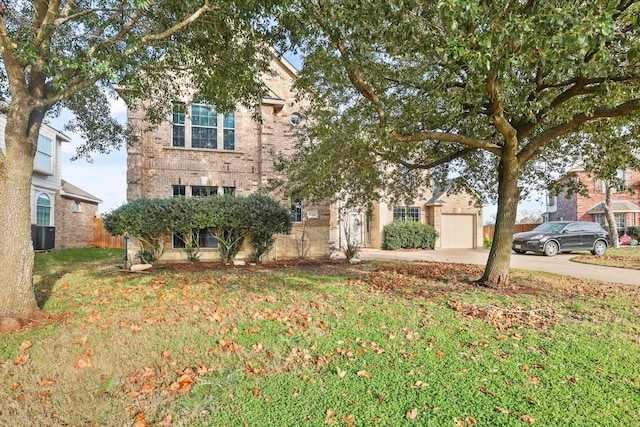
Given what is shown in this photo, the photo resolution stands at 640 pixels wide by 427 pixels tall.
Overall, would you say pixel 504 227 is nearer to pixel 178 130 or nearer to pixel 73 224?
pixel 178 130

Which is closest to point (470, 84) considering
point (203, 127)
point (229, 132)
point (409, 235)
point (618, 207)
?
point (229, 132)

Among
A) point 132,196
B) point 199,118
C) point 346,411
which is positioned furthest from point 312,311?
point 199,118

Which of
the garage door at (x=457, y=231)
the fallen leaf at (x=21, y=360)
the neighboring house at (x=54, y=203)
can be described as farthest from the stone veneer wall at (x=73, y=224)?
the garage door at (x=457, y=231)

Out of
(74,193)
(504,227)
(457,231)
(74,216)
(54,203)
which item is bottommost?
(457,231)

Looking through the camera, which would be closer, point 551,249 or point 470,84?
point 470,84

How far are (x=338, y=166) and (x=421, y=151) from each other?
306cm

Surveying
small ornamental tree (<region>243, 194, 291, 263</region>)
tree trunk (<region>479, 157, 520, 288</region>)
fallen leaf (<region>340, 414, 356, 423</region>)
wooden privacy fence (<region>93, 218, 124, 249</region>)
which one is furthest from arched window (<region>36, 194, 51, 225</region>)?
tree trunk (<region>479, 157, 520, 288</region>)

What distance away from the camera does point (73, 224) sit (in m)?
19.5

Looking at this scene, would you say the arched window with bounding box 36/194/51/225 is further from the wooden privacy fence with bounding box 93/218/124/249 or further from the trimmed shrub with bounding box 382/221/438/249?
the trimmed shrub with bounding box 382/221/438/249

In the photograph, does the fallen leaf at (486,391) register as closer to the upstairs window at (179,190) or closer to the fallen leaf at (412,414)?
the fallen leaf at (412,414)

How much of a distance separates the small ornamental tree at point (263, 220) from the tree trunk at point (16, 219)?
19.7 feet

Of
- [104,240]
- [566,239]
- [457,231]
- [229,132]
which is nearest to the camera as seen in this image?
[229,132]

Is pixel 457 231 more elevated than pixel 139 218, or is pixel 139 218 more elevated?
pixel 139 218

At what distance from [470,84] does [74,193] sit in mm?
21922
